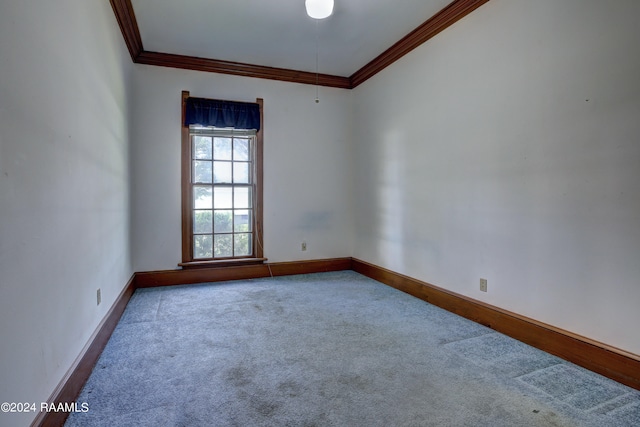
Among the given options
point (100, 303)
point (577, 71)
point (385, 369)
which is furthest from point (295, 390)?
point (577, 71)

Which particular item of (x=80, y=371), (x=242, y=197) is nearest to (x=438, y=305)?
(x=242, y=197)

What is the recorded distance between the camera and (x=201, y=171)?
14.5 ft

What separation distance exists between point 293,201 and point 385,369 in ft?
10.1

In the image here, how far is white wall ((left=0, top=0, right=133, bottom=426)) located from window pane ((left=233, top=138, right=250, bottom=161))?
6.38 feet

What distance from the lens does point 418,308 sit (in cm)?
333

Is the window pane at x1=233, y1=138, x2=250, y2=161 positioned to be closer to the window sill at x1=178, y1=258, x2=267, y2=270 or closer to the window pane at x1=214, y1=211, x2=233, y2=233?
the window pane at x1=214, y1=211, x2=233, y2=233

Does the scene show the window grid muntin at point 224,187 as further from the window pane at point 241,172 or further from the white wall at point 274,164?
the white wall at point 274,164

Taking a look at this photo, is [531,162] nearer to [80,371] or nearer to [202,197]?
[80,371]

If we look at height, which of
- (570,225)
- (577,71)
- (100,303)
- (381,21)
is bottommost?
(100,303)

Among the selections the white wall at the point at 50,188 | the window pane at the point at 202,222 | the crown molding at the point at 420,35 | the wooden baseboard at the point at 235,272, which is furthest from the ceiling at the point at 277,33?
the wooden baseboard at the point at 235,272

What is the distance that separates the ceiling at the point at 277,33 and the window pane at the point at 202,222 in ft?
6.13

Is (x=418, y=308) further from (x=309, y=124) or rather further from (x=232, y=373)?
(x=309, y=124)

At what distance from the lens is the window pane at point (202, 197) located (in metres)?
4.40

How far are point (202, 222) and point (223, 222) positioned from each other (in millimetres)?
267
